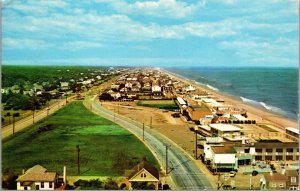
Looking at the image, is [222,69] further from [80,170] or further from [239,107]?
[80,170]

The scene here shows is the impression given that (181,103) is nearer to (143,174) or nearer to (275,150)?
(143,174)

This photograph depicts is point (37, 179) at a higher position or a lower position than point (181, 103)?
lower

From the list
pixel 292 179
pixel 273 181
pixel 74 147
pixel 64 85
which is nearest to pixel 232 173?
pixel 273 181

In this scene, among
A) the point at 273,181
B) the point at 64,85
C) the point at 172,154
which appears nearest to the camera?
the point at 273,181

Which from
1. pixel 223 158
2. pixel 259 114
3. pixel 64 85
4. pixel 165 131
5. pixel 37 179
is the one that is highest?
pixel 64 85

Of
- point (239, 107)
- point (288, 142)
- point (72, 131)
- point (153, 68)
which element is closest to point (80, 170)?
point (72, 131)

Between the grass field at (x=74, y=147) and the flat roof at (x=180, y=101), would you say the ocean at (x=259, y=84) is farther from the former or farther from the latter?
the grass field at (x=74, y=147)

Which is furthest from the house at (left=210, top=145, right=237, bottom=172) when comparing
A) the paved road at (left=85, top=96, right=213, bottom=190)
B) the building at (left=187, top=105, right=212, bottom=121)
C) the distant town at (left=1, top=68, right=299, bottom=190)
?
the building at (left=187, top=105, right=212, bottom=121)
